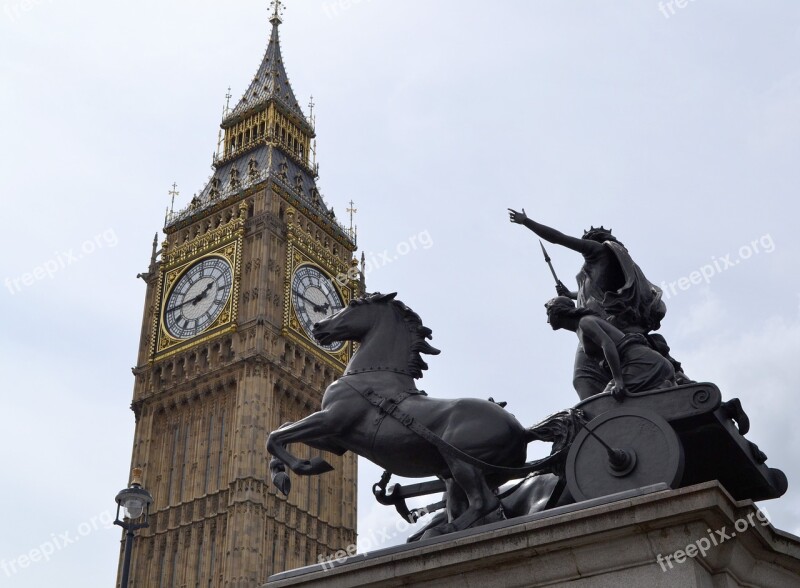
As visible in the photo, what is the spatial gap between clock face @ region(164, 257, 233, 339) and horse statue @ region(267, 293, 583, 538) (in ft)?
158

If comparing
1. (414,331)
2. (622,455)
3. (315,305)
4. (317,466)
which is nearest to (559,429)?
(622,455)

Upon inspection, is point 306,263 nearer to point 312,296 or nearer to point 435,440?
point 312,296

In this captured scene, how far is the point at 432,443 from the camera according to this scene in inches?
316

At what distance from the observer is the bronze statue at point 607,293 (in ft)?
29.3

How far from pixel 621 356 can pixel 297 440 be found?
2470 millimetres

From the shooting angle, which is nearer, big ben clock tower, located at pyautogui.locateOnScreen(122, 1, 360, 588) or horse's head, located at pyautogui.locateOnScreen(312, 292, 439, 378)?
horse's head, located at pyautogui.locateOnScreen(312, 292, 439, 378)

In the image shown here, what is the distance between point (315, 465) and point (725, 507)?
3.35 meters

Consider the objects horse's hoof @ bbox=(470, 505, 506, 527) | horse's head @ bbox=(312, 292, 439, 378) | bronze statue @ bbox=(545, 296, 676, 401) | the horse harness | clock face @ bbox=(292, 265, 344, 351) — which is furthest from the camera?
clock face @ bbox=(292, 265, 344, 351)

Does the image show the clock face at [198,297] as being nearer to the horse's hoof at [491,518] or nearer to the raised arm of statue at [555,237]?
the raised arm of statue at [555,237]

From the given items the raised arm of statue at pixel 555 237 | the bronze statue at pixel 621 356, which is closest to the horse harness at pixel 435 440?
the bronze statue at pixel 621 356

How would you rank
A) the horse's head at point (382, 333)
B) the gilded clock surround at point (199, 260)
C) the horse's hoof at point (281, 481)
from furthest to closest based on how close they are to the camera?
the gilded clock surround at point (199, 260) < the horse's head at point (382, 333) < the horse's hoof at point (281, 481)

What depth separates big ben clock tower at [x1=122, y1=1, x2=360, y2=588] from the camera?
51656mm

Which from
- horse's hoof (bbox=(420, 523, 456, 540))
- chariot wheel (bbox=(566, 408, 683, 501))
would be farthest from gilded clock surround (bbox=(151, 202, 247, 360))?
chariot wheel (bbox=(566, 408, 683, 501))

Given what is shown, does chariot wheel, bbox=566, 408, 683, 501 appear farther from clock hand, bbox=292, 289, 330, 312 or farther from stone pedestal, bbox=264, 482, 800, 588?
clock hand, bbox=292, 289, 330, 312
